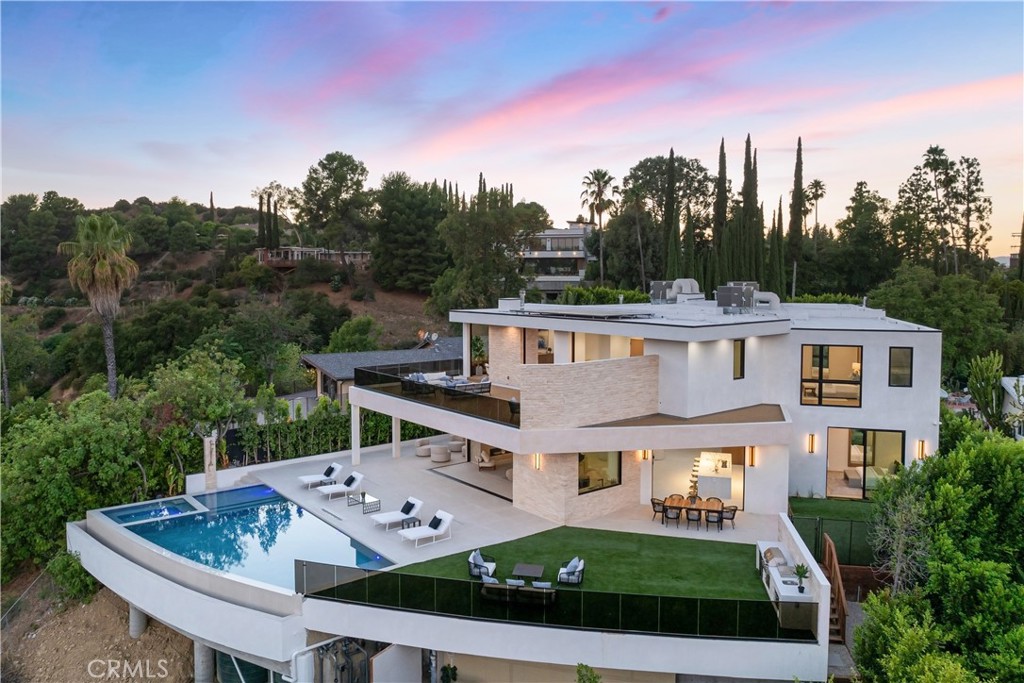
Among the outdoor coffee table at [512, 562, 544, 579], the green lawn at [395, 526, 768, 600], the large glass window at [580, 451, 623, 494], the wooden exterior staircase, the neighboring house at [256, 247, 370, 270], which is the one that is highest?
the neighboring house at [256, 247, 370, 270]

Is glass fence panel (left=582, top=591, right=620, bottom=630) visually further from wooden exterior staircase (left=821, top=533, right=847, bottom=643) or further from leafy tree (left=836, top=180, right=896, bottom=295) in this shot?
leafy tree (left=836, top=180, right=896, bottom=295)

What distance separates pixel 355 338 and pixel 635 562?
4419 centimetres

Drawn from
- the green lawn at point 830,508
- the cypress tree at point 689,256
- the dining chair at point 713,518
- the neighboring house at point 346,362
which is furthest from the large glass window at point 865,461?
the cypress tree at point 689,256

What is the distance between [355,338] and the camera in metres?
56.0

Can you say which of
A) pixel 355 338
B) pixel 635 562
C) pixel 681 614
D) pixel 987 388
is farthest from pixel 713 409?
pixel 355 338

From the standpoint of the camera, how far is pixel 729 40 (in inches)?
1156

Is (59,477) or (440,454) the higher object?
(59,477)

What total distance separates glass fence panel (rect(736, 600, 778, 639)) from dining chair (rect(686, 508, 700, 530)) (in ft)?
17.2

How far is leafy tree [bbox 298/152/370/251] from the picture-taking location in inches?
3351

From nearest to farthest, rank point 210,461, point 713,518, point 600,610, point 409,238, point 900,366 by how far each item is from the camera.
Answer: point 600,610
point 713,518
point 900,366
point 210,461
point 409,238

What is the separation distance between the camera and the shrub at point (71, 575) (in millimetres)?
19375

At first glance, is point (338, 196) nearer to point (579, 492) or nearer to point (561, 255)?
point (561, 255)

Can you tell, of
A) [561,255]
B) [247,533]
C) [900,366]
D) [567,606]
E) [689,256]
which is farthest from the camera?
[561,255]

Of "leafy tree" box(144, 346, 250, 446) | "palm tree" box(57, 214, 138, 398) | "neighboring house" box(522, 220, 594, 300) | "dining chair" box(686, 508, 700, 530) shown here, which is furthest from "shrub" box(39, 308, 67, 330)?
"dining chair" box(686, 508, 700, 530)
